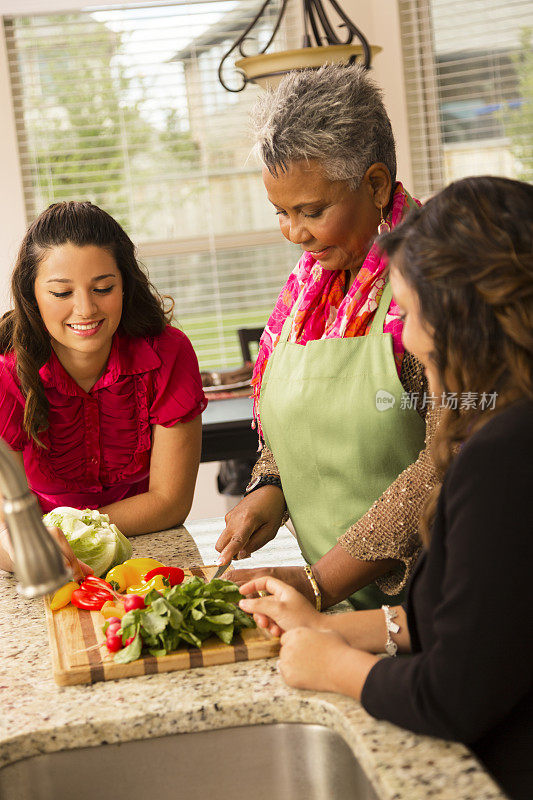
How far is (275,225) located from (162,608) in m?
3.83

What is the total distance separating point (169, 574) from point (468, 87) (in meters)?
3.96

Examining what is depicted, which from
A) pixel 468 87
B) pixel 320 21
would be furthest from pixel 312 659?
pixel 468 87

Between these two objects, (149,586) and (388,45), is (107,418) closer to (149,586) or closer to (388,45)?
(149,586)

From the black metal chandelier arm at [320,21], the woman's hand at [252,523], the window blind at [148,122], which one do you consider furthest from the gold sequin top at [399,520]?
the window blind at [148,122]

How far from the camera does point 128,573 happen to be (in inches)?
54.7

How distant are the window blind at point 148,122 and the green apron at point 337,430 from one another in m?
3.23

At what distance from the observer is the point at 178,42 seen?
14.8 feet

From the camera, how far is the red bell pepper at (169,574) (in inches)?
52.7

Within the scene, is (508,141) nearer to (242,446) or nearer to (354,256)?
(242,446)

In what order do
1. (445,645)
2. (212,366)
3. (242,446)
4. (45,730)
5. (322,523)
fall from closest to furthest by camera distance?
1. (445,645)
2. (45,730)
3. (322,523)
4. (242,446)
5. (212,366)

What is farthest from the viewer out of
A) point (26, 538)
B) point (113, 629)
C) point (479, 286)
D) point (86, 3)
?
point (86, 3)

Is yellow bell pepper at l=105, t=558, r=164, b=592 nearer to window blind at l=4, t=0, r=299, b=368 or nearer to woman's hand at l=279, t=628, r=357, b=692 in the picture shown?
woman's hand at l=279, t=628, r=357, b=692

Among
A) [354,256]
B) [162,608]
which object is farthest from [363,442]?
[162,608]

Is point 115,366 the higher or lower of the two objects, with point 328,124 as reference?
lower
